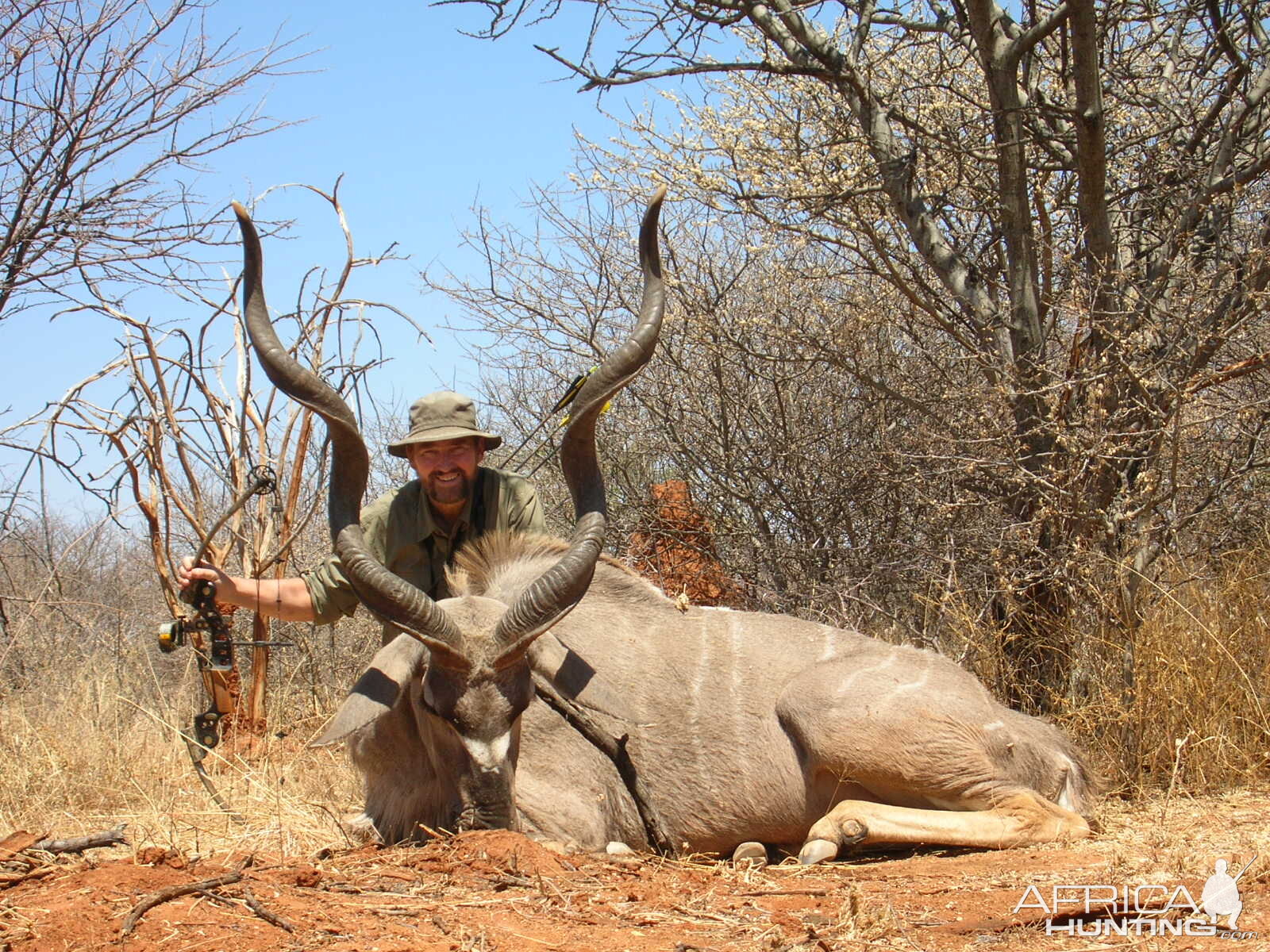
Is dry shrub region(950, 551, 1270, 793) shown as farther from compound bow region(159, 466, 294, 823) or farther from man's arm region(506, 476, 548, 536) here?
compound bow region(159, 466, 294, 823)

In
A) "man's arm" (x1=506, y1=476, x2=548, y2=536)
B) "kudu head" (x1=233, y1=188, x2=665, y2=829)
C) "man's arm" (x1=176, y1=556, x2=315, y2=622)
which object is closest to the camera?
"kudu head" (x1=233, y1=188, x2=665, y2=829)

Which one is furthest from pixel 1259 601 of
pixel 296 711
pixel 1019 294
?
pixel 296 711

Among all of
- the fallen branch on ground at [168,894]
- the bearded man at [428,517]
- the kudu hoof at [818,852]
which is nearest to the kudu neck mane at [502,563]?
the bearded man at [428,517]

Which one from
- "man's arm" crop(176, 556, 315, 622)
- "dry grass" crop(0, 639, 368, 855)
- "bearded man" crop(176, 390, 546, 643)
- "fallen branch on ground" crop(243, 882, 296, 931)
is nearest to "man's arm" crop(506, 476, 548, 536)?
"bearded man" crop(176, 390, 546, 643)

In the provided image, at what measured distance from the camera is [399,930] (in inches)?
113

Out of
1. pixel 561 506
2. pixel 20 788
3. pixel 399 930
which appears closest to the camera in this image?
pixel 399 930

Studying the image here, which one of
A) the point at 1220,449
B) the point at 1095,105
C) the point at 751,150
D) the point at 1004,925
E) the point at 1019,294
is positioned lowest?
the point at 1004,925

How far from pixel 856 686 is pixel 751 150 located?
305 cm

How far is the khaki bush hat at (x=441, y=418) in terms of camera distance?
16.1ft

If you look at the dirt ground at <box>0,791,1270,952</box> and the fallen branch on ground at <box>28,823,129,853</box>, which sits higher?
the fallen branch on ground at <box>28,823,129,853</box>

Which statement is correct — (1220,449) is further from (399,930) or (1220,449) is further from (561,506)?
(399,930)

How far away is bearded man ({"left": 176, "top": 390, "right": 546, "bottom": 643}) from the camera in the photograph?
193 inches

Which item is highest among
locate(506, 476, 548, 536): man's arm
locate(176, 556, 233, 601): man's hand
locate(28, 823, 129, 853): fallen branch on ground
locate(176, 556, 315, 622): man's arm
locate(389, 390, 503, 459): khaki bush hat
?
locate(389, 390, 503, 459): khaki bush hat

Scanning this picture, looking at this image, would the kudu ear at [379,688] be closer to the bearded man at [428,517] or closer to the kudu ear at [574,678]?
the kudu ear at [574,678]
